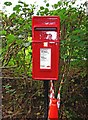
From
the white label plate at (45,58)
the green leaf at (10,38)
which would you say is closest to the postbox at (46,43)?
the white label plate at (45,58)

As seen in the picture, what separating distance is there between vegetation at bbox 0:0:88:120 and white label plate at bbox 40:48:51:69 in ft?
2.34

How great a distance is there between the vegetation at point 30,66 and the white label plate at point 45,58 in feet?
2.34

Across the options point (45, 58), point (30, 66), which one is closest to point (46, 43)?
point (45, 58)

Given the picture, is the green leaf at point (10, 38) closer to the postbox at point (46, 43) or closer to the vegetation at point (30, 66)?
the vegetation at point (30, 66)

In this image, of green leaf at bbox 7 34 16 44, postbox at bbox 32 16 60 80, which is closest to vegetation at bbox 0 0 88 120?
green leaf at bbox 7 34 16 44

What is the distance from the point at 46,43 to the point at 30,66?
110 cm

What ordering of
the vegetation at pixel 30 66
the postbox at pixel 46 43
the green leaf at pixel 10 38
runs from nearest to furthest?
the postbox at pixel 46 43
the green leaf at pixel 10 38
the vegetation at pixel 30 66

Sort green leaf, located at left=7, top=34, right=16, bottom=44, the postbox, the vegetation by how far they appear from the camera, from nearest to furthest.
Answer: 1. the postbox
2. green leaf, located at left=7, top=34, right=16, bottom=44
3. the vegetation

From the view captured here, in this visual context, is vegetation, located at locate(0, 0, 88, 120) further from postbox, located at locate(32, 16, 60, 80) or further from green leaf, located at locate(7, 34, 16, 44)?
postbox, located at locate(32, 16, 60, 80)

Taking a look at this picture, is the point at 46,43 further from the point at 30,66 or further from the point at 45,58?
the point at 30,66

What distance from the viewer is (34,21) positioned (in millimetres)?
3695

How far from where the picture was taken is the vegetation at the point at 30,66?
4.48 m

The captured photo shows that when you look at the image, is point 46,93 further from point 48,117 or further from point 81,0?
point 81,0

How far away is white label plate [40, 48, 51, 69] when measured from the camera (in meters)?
3.69
